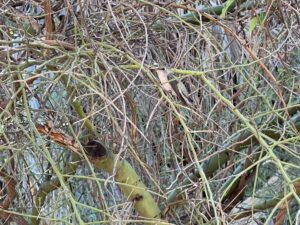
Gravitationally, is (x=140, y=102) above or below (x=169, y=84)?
below

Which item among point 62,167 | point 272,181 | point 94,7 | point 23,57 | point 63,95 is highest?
point 94,7

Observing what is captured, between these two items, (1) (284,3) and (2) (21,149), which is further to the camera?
(1) (284,3)

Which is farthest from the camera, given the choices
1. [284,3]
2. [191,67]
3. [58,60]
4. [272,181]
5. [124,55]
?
[272,181]

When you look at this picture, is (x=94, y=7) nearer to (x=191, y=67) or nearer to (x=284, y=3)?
(x=191, y=67)

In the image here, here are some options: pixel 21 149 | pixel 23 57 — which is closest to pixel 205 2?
pixel 23 57

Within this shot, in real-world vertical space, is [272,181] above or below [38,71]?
below

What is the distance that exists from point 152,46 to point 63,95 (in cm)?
29

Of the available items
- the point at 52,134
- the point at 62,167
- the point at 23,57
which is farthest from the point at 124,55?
the point at 62,167

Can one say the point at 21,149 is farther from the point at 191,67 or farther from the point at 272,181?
the point at 272,181

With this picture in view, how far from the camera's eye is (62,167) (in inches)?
72.9

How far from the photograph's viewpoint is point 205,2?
189 centimetres

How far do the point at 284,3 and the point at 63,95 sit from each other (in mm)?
612

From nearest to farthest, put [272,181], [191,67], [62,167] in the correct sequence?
1. [191,67]
2. [62,167]
3. [272,181]

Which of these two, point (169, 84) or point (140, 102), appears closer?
point (169, 84)
